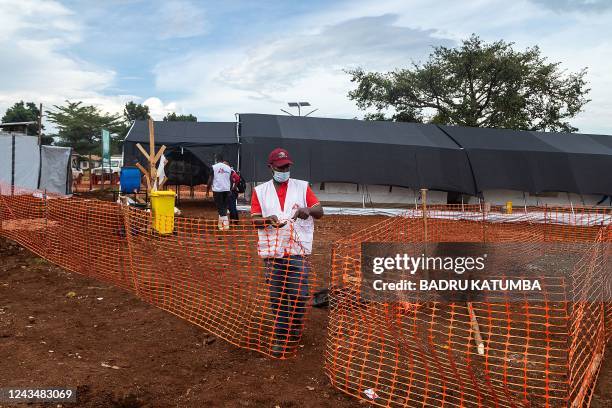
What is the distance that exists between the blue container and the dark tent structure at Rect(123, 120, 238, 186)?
3220mm

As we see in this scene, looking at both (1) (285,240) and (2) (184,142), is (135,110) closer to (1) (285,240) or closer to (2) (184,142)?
(2) (184,142)

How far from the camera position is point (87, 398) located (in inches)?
140

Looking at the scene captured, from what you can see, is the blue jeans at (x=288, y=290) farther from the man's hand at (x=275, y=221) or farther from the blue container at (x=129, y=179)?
the blue container at (x=129, y=179)

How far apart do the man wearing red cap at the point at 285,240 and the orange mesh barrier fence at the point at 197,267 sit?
1 cm

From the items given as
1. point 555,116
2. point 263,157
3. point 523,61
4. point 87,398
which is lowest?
point 87,398

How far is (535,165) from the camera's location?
762 inches

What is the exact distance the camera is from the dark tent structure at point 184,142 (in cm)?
1698

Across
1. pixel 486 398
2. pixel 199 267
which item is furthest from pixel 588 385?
pixel 199 267

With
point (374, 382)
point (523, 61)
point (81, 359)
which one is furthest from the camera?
point (523, 61)

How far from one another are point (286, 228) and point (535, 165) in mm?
17618

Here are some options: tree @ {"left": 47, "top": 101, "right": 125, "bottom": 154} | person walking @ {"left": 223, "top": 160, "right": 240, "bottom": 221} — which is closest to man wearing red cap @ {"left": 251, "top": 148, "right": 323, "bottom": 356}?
person walking @ {"left": 223, "top": 160, "right": 240, "bottom": 221}

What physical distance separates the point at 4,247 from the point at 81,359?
18.8ft

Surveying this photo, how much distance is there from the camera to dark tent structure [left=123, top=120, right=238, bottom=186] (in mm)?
16984

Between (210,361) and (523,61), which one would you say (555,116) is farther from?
(210,361)
